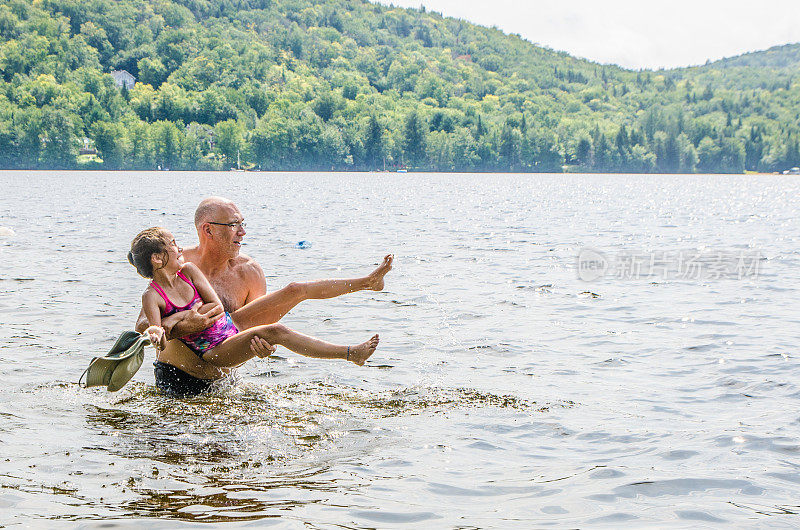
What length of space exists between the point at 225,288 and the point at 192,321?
3.97 ft

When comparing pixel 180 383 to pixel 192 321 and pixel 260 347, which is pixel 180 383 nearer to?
pixel 192 321

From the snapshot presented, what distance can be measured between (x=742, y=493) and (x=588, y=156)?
198468 mm

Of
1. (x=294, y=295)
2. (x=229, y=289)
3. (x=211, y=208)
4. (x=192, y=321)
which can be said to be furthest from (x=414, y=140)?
(x=192, y=321)

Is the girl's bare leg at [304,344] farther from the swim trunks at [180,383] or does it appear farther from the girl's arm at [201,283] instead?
the swim trunks at [180,383]

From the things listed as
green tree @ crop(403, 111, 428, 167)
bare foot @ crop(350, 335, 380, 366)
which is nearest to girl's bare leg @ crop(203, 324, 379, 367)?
bare foot @ crop(350, 335, 380, 366)

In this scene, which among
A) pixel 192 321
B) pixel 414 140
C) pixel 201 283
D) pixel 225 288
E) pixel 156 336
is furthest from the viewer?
pixel 414 140

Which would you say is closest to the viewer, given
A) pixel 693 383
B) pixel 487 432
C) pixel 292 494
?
pixel 292 494

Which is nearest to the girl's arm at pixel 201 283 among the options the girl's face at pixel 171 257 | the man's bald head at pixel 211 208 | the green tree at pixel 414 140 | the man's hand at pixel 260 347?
the girl's face at pixel 171 257

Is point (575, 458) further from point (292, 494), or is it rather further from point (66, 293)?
point (66, 293)

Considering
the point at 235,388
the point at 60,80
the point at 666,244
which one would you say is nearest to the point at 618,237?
the point at 666,244

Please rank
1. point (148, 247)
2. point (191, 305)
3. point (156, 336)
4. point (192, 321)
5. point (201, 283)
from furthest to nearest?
1. point (201, 283)
2. point (191, 305)
3. point (192, 321)
4. point (148, 247)
5. point (156, 336)

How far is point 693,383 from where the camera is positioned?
9734 millimetres

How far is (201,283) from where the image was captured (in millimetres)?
8133

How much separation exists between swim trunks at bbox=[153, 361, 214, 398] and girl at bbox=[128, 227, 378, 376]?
18.4 inches
